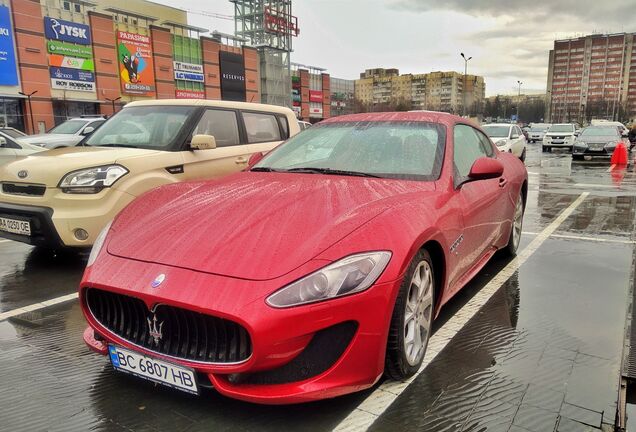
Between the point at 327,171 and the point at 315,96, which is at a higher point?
the point at 315,96

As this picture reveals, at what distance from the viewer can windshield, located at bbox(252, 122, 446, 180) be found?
337 cm

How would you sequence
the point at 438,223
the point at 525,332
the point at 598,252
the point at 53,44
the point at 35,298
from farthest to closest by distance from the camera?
the point at 53,44, the point at 598,252, the point at 35,298, the point at 525,332, the point at 438,223

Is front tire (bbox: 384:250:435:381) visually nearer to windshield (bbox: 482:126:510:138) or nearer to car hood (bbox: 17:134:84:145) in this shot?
car hood (bbox: 17:134:84:145)

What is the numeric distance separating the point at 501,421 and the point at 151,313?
1.75 m

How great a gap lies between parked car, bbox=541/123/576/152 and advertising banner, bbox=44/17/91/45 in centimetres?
3609

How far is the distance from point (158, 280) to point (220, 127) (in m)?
4.03

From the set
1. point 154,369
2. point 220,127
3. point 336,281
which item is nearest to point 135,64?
point 220,127

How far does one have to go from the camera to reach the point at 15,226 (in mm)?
4594

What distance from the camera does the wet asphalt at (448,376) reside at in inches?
91.9

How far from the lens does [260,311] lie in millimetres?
2012

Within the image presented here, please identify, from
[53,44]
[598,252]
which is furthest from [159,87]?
[598,252]

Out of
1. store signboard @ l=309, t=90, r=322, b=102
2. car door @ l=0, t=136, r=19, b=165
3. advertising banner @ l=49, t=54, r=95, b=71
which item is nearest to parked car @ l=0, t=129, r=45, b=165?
car door @ l=0, t=136, r=19, b=165

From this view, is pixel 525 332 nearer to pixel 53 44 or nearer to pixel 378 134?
pixel 378 134

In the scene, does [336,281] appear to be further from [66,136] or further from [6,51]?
[6,51]
